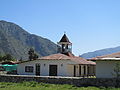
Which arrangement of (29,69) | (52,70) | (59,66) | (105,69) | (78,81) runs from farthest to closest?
(29,69) → (52,70) → (59,66) → (105,69) → (78,81)

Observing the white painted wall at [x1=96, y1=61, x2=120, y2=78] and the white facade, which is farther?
the white facade

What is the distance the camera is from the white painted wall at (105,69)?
32.0 metres

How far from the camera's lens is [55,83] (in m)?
32.2

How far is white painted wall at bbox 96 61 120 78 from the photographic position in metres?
32.0

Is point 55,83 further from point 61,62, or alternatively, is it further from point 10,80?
point 61,62

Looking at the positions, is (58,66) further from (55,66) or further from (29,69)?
(29,69)

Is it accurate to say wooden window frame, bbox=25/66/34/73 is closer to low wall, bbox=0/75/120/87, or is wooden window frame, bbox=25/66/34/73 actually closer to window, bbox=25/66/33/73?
window, bbox=25/66/33/73

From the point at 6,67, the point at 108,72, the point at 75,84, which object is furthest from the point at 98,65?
the point at 6,67

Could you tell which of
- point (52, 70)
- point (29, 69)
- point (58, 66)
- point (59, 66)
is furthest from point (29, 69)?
point (59, 66)

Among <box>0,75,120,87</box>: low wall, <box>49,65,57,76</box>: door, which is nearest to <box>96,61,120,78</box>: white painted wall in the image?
<box>0,75,120,87</box>: low wall

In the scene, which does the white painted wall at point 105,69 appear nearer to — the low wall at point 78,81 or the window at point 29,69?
the low wall at point 78,81

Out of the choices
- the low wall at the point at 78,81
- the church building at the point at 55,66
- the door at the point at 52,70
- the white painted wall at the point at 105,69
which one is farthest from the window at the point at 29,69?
the white painted wall at the point at 105,69

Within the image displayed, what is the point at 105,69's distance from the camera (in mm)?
32438

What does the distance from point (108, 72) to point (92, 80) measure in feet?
8.44
